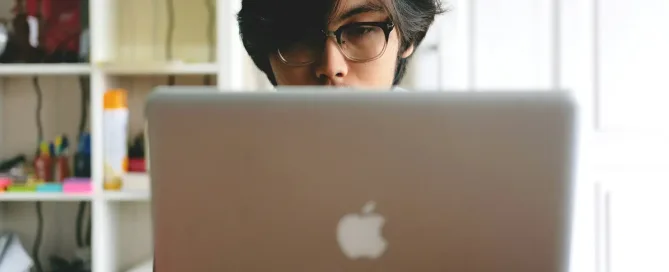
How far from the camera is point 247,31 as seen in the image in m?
1.07

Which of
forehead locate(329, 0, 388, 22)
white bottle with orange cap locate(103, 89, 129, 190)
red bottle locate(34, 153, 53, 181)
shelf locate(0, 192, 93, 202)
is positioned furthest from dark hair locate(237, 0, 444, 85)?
red bottle locate(34, 153, 53, 181)

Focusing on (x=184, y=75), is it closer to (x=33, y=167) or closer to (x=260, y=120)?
(x=33, y=167)

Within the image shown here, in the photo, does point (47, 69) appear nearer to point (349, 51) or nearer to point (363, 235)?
point (349, 51)

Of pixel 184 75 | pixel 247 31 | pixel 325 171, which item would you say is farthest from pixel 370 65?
pixel 184 75

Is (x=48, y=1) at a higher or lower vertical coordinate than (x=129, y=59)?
higher

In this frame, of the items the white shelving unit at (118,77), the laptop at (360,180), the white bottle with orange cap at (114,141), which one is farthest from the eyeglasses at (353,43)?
the white bottle with orange cap at (114,141)

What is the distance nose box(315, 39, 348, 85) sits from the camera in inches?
35.3

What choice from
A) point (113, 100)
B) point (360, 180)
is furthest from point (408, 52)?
point (113, 100)

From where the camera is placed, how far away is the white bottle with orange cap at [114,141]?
160 centimetres

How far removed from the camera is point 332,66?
90 centimetres

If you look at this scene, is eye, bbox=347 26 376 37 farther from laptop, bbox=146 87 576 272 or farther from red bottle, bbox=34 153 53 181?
red bottle, bbox=34 153 53 181

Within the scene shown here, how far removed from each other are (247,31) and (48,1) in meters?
1.03

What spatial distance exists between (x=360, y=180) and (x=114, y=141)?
1.33 m

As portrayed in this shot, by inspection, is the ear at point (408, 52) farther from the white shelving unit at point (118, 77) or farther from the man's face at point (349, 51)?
the white shelving unit at point (118, 77)
